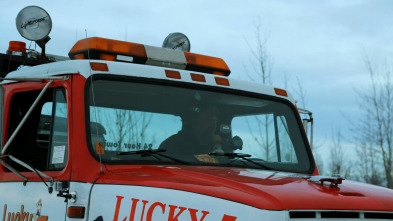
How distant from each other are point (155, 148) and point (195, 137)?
323 mm

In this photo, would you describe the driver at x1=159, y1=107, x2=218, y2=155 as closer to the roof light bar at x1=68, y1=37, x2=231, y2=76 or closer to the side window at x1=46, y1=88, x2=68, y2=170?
the side window at x1=46, y1=88, x2=68, y2=170

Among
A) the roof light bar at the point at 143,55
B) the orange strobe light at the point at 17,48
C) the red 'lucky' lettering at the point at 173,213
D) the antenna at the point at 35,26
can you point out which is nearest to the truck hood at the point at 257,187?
the red 'lucky' lettering at the point at 173,213

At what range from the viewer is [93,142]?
409 centimetres

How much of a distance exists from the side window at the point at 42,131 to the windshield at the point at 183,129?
0.24m

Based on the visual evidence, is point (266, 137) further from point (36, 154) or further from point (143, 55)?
point (36, 154)

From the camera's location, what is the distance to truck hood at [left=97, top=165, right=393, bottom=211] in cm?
316

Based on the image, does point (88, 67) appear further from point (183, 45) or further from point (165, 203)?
point (183, 45)

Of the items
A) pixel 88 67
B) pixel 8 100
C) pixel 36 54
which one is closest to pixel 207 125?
pixel 88 67

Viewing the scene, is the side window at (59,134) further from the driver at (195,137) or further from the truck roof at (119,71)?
the driver at (195,137)

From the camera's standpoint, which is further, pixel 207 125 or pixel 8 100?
pixel 8 100

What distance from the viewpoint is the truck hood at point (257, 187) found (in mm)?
3156

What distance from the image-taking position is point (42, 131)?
4.64 meters

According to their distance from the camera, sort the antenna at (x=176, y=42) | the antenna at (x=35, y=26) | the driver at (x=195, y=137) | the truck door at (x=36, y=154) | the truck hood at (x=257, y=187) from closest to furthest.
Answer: the truck hood at (x=257, y=187) < the truck door at (x=36, y=154) < the driver at (x=195, y=137) < the antenna at (x=35, y=26) < the antenna at (x=176, y=42)

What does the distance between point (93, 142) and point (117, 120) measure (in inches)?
11.0
